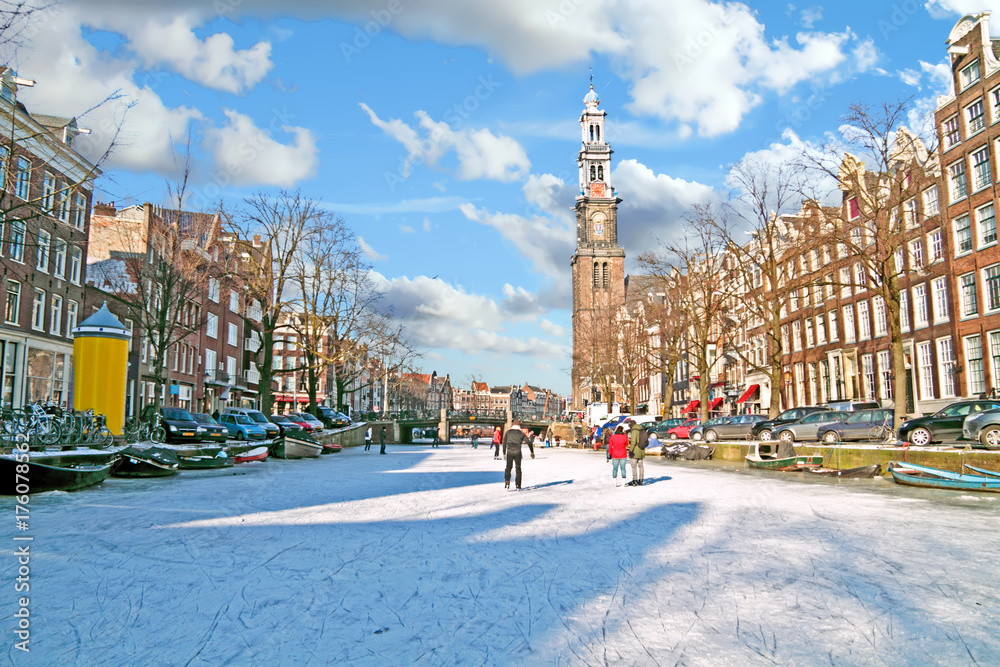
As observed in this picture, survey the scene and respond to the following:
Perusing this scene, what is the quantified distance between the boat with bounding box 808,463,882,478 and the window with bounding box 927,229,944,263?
18260 millimetres

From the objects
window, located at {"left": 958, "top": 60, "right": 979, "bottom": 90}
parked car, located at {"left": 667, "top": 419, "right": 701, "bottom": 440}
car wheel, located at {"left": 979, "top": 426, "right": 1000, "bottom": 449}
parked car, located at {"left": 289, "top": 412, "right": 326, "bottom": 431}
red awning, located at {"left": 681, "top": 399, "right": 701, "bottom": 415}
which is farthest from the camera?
red awning, located at {"left": 681, "top": 399, "right": 701, "bottom": 415}

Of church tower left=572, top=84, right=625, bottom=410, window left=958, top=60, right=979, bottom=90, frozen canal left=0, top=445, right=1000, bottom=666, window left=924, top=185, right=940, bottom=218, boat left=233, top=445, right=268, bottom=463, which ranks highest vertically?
church tower left=572, top=84, right=625, bottom=410

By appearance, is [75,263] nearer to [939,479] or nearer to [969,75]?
[939,479]

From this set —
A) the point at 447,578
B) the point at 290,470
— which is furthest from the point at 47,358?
the point at 447,578

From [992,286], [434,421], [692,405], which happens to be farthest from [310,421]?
[692,405]

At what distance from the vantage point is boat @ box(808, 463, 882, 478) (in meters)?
22.1

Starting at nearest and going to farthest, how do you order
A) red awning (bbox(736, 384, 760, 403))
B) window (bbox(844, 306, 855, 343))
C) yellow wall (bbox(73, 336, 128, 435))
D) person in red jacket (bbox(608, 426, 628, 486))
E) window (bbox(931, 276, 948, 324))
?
person in red jacket (bbox(608, 426, 628, 486))
yellow wall (bbox(73, 336, 128, 435))
window (bbox(931, 276, 948, 324))
window (bbox(844, 306, 855, 343))
red awning (bbox(736, 384, 760, 403))

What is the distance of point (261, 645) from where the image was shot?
229 inches

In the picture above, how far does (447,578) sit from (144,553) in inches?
165

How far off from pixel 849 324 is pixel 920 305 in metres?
7.52

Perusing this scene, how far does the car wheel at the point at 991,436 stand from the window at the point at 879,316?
2213 cm

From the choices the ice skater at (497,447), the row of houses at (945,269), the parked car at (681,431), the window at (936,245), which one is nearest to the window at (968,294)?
the row of houses at (945,269)

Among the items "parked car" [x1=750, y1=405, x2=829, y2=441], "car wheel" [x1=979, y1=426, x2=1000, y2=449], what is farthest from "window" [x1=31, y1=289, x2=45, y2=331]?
"car wheel" [x1=979, y1=426, x2=1000, y2=449]

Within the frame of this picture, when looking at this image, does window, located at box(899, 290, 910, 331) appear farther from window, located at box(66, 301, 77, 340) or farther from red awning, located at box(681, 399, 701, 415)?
window, located at box(66, 301, 77, 340)
